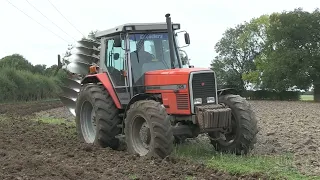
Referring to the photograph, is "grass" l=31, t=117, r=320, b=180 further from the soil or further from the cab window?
the cab window

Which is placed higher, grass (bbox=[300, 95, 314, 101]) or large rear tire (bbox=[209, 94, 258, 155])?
large rear tire (bbox=[209, 94, 258, 155])

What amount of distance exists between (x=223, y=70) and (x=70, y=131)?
6033 cm

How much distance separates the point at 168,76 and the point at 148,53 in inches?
34.9

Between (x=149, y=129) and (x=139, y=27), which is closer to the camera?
(x=149, y=129)

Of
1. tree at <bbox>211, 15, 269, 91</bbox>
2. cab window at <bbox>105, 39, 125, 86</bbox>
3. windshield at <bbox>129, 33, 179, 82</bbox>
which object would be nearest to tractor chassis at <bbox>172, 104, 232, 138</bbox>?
windshield at <bbox>129, 33, 179, 82</bbox>

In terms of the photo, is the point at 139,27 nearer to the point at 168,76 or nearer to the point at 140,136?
the point at 168,76

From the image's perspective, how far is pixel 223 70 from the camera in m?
72.5

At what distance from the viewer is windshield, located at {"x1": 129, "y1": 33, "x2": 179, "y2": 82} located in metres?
9.53

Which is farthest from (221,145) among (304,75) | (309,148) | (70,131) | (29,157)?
(304,75)

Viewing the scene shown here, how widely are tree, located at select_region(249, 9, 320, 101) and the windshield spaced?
142 ft

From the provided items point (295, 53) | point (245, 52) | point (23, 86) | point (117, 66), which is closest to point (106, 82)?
point (117, 66)

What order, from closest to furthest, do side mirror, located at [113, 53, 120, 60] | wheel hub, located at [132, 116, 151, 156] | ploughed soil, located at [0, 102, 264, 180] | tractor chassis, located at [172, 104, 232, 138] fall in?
ploughed soil, located at [0, 102, 264, 180] < tractor chassis, located at [172, 104, 232, 138] < wheel hub, located at [132, 116, 151, 156] < side mirror, located at [113, 53, 120, 60]

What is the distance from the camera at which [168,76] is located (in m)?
9.02

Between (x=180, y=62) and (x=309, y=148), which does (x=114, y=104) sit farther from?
(x=309, y=148)
